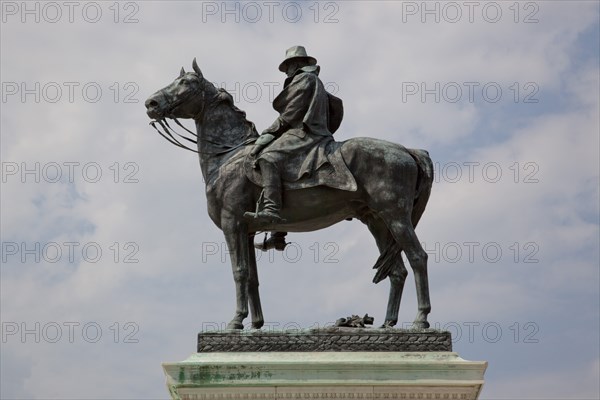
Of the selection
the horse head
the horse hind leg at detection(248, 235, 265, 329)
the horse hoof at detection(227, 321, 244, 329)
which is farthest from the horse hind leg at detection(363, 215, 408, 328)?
the horse head

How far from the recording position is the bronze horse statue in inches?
635

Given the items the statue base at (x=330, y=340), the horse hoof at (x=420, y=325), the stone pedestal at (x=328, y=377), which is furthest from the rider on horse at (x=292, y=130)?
the horse hoof at (x=420, y=325)

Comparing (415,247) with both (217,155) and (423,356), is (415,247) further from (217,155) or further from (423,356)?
(217,155)

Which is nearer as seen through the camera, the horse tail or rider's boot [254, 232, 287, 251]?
the horse tail

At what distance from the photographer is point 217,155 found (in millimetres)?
16766

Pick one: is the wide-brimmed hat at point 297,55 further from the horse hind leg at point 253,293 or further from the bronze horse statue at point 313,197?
the horse hind leg at point 253,293

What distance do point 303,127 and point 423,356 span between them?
3.63m

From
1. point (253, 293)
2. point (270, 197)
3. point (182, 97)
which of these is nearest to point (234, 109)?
point (182, 97)

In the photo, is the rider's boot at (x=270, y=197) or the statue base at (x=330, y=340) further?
the rider's boot at (x=270, y=197)

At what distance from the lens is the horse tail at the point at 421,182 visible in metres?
16.6

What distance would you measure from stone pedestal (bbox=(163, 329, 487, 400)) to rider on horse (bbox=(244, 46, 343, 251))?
2.08 m

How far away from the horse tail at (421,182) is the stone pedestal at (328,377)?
224 centimetres

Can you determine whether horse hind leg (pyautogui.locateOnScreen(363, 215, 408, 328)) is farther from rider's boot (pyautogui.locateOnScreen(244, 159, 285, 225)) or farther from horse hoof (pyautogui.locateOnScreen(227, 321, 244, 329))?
horse hoof (pyautogui.locateOnScreen(227, 321, 244, 329))

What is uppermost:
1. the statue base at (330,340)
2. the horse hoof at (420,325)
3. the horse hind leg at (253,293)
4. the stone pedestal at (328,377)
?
the horse hind leg at (253,293)
